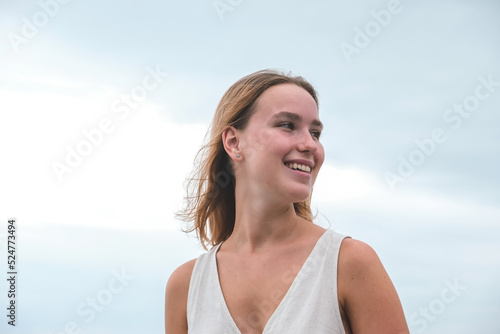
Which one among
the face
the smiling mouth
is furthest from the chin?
the smiling mouth

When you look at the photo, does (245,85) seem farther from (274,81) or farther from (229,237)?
(229,237)

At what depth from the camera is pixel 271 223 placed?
3.71m

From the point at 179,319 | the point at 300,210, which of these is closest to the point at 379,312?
the point at 300,210

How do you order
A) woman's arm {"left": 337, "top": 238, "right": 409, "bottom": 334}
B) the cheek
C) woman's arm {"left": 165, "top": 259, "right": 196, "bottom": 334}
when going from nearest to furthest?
woman's arm {"left": 337, "top": 238, "right": 409, "bottom": 334} → the cheek → woman's arm {"left": 165, "top": 259, "right": 196, "bottom": 334}

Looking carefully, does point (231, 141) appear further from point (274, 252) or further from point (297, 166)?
point (274, 252)

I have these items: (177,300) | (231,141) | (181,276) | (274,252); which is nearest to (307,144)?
(231,141)

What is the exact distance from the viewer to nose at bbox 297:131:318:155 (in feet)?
11.5

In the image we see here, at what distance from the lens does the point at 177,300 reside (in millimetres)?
4008

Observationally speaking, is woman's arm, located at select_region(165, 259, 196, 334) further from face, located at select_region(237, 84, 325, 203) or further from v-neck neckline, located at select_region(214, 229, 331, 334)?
face, located at select_region(237, 84, 325, 203)

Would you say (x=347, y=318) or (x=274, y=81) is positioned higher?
(x=274, y=81)

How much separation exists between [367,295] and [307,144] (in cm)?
93

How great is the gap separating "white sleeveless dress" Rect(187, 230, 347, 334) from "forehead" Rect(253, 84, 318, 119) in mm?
767

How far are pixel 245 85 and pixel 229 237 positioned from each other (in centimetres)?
104

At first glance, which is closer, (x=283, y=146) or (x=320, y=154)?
(x=283, y=146)
